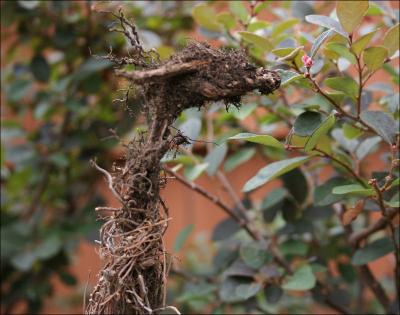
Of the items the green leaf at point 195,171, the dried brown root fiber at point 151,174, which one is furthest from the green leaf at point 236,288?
the dried brown root fiber at point 151,174

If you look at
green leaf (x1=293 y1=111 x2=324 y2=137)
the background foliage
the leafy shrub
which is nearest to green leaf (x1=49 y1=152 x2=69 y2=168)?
the background foliage

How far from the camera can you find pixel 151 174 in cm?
77

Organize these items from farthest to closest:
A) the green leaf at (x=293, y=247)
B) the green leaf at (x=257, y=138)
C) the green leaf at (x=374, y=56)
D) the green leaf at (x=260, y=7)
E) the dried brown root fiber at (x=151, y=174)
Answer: the green leaf at (x=293, y=247), the green leaf at (x=260, y=7), the green leaf at (x=374, y=56), the green leaf at (x=257, y=138), the dried brown root fiber at (x=151, y=174)

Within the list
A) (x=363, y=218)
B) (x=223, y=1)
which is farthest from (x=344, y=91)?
(x=363, y=218)

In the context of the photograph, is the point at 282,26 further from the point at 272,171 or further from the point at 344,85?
the point at 272,171

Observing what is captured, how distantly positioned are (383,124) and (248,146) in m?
0.69

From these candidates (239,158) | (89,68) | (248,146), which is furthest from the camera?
(89,68)

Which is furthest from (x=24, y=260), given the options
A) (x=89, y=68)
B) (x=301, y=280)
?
(x=301, y=280)

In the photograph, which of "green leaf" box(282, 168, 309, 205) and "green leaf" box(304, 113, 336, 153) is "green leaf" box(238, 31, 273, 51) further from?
"green leaf" box(282, 168, 309, 205)

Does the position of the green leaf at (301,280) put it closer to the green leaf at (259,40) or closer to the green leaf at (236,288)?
the green leaf at (236,288)

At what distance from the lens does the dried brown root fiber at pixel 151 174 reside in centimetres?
75

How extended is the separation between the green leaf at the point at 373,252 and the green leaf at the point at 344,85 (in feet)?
1.16

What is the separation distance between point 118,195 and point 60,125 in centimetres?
147

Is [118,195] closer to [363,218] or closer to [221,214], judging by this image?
[363,218]
